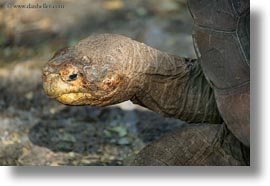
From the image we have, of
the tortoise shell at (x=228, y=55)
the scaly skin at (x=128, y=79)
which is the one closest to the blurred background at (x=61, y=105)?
the scaly skin at (x=128, y=79)

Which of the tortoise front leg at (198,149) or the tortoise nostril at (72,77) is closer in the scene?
the tortoise nostril at (72,77)

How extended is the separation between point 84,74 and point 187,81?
494 millimetres

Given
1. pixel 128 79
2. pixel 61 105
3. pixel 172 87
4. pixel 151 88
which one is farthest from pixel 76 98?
pixel 61 105

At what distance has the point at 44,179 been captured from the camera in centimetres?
304

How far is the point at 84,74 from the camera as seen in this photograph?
9.09ft

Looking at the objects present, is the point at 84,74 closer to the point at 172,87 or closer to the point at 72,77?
the point at 72,77

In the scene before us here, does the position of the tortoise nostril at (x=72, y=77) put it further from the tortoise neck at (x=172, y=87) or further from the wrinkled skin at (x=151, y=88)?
the tortoise neck at (x=172, y=87)

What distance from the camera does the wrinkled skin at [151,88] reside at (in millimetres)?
2773

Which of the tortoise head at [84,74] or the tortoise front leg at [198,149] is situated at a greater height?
the tortoise head at [84,74]

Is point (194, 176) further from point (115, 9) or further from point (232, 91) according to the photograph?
point (115, 9)

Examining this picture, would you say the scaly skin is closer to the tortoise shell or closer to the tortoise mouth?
the tortoise mouth

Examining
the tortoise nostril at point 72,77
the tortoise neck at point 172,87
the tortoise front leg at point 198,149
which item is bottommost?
the tortoise front leg at point 198,149

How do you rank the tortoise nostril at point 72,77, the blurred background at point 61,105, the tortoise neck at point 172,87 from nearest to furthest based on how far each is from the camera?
the tortoise nostril at point 72,77, the tortoise neck at point 172,87, the blurred background at point 61,105

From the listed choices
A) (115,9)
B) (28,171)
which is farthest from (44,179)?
(115,9)
